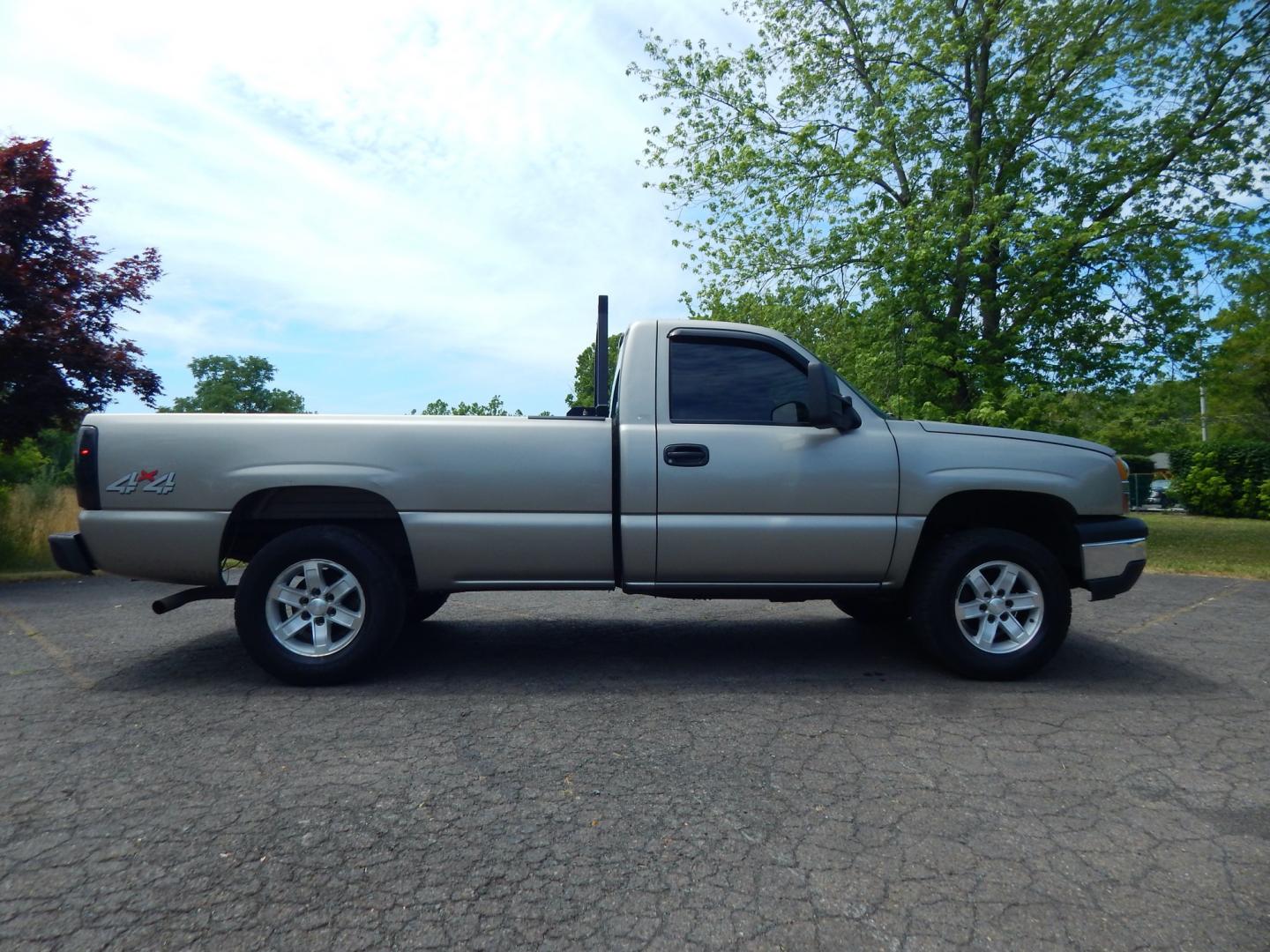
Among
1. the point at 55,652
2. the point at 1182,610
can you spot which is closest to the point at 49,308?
the point at 55,652

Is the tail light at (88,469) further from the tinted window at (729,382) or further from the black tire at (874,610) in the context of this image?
the black tire at (874,610)

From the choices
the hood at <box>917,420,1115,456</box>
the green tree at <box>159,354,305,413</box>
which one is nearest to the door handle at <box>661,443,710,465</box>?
the hood at <box>917,420,1115,456</box>

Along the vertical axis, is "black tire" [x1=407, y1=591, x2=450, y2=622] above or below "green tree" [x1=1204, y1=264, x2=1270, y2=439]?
below

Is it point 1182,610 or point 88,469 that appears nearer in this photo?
point 88,469

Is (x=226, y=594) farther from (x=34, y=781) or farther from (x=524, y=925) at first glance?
(x=524, y=925)

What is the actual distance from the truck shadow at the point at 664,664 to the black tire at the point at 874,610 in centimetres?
9

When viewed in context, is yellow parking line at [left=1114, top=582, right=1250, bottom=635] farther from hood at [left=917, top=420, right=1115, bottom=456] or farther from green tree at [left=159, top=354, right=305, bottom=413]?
green tree at [left=159, top=354, right=305, bottom=413]

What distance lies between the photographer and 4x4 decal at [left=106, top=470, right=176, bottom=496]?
4.68 metres

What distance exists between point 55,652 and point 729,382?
15.4 feet

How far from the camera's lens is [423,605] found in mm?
6160

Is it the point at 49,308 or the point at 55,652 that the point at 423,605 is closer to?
the point at 55,652

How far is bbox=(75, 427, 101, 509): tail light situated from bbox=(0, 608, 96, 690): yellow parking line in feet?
3.34

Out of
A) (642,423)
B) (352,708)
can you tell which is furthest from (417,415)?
(352,708)

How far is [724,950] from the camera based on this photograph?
2.26 meters
